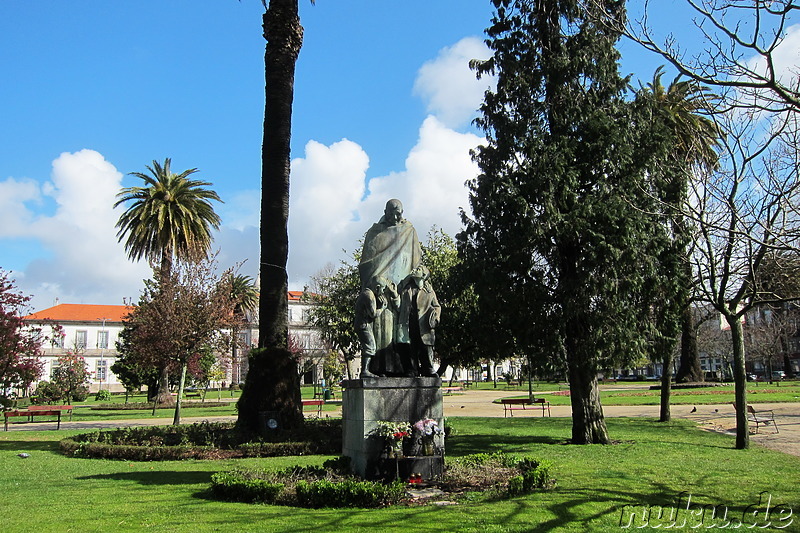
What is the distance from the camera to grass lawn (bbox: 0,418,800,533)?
6637mm

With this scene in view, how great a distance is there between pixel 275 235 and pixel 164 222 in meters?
20.6

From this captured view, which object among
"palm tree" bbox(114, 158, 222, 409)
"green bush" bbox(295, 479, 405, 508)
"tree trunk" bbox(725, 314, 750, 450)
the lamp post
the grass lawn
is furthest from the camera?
the lamp post

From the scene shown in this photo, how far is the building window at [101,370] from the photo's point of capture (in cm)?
7362

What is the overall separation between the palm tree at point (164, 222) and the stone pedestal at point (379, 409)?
87.9 ft

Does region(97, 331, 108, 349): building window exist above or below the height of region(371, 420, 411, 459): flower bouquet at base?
above

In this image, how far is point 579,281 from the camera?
14320 mm

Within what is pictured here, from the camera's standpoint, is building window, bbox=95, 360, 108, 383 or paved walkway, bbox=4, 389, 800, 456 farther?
building window, bbox=95, 360, 108, 383

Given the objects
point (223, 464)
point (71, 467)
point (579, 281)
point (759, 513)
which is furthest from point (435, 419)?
point (71, 467)

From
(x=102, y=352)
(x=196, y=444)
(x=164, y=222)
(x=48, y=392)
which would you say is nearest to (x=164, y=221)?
(x=164, y=222)

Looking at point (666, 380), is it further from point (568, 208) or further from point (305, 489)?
point (305, 489)

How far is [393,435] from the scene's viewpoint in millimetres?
8641

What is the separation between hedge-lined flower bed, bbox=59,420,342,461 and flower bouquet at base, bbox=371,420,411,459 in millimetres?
5776

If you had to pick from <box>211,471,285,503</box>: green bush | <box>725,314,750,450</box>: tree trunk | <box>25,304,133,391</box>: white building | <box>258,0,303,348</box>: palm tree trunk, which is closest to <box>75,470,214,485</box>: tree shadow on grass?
<box>211,471,285,503</box>: green bush

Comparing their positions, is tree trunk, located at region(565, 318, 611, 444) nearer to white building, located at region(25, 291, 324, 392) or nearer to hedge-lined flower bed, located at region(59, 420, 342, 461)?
hedge-lined flower bed, located at region(59, 420, 342, 461)
